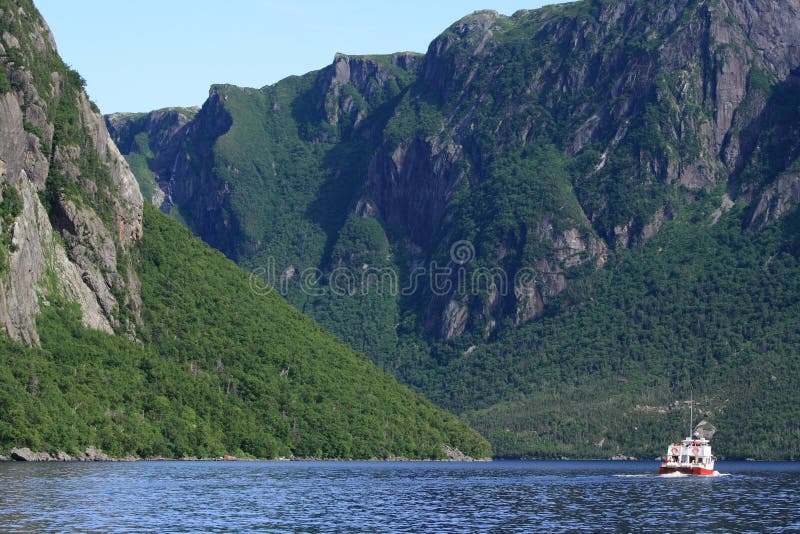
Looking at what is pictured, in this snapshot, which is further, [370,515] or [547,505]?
[547,505]

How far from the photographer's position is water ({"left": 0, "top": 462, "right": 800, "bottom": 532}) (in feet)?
375

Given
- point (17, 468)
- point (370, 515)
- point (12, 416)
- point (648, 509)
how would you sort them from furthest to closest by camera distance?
point (12, 416) < point (17, 468) < point (648, 509) < point (370, 515)

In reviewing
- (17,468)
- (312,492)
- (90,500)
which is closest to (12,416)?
(17,468)

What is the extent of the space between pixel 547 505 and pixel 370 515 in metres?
25.1

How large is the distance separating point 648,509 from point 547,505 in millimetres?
11131

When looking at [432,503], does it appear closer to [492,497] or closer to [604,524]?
[492,497]

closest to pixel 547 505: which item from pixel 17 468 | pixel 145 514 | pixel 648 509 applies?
pixel 648 509

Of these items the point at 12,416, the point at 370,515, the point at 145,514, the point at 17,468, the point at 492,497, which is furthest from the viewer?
the point at 12,416

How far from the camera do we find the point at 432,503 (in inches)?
5699

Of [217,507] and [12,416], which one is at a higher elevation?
[12,416]

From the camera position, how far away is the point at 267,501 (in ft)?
465

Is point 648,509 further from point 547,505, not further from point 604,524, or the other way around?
point 604,524

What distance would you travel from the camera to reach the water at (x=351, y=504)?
375ft

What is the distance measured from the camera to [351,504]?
463 ft
